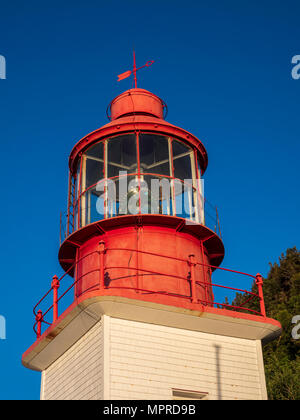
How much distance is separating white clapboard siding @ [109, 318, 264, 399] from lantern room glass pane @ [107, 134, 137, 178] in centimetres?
463

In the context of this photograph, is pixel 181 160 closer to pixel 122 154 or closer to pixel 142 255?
pixel 122 154

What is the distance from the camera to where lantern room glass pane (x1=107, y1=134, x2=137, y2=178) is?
1795 centimetres

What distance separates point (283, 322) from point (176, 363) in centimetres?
1786

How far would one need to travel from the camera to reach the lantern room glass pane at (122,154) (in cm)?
1795

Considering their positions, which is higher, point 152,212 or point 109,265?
point 152,212

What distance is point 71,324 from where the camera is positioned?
15.8 metres

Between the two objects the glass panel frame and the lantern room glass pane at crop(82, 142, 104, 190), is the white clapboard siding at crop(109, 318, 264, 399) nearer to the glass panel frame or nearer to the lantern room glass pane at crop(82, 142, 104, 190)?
the glass panel frame

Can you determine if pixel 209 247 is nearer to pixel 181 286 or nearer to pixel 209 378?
pixel 181 286

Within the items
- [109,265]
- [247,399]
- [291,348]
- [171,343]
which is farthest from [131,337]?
[291,348]

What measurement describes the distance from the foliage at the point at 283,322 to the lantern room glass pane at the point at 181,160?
1160 centimetres

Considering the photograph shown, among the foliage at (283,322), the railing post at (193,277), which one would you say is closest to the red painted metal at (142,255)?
the railing post at (193,277)

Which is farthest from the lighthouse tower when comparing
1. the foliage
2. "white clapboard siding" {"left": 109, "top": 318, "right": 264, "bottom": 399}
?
the foliage

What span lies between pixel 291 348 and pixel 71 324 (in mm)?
17999

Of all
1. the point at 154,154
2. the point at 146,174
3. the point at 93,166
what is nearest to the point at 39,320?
the point at 93,166
